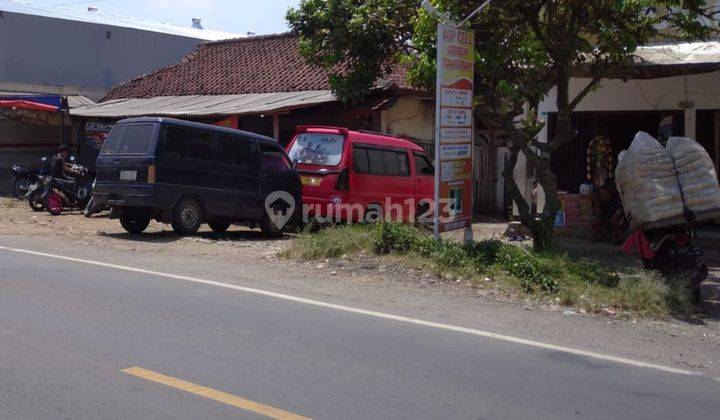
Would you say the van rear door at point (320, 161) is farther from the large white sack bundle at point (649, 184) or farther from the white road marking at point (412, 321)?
the large white sack bundle at point (649, 184)

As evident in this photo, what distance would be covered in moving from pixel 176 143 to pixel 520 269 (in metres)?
6.56

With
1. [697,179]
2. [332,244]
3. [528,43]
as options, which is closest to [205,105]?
[332,244]

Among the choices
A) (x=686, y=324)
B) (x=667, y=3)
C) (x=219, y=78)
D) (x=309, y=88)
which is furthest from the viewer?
(x=219, y=78)

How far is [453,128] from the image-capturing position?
1097 cm

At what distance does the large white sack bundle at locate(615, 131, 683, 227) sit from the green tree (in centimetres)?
201

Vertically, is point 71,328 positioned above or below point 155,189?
below

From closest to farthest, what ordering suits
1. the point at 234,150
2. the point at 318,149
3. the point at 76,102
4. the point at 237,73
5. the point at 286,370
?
1. the point at 286,370
2. the point at 234,150
3. the point at 318,149
4. the point at 76,102
5. the point at 237,73

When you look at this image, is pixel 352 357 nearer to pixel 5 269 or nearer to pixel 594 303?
pixel 594 303

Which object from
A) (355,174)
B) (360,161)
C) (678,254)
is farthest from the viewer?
(360,161)

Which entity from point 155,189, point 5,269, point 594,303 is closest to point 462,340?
point 594,303

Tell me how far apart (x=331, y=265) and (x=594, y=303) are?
391 cm

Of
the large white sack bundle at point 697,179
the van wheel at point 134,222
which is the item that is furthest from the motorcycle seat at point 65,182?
the large white sack bundle at point 697,179

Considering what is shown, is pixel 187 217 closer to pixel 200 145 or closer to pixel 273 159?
pixel 200 145

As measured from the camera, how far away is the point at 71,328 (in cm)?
692
